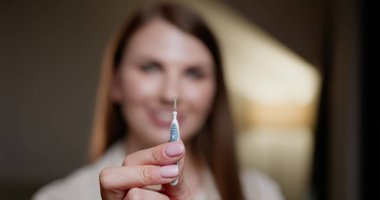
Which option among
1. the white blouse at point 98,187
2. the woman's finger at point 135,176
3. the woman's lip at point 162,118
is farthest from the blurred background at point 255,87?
the woman's finger at point 135,176

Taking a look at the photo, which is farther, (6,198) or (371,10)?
(371,10)

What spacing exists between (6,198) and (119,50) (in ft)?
→ 0.99

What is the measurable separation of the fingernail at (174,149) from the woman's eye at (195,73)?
0.34 m

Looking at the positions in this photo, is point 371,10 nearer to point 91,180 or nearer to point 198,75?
point 198,75

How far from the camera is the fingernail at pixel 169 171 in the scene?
399mm

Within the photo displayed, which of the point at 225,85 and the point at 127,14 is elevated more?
the point at 127,14

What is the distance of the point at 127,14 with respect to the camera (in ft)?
2.51

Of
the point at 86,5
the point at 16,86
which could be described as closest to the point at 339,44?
the point at 86,5

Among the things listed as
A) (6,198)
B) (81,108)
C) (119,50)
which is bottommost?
(6,198)

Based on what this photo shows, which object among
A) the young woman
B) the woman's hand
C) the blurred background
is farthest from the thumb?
the blurred background

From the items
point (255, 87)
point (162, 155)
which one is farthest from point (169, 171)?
point (255, 87)

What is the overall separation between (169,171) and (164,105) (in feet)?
0.99

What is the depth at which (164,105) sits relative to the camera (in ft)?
2.28

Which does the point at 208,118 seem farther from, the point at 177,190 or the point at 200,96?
the point at 177,190
